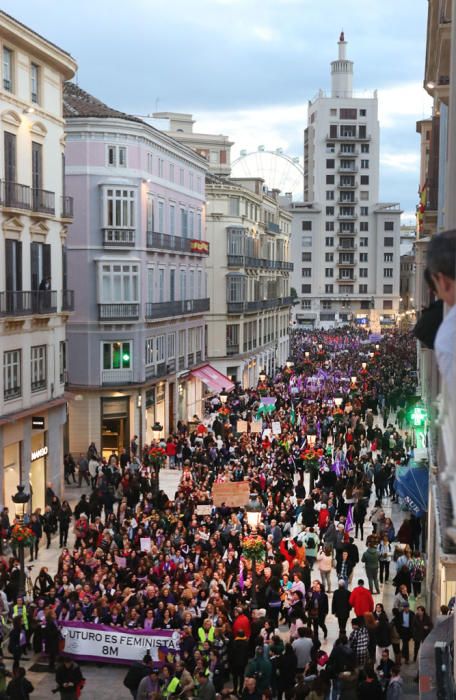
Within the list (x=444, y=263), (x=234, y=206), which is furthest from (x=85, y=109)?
(x=444, y=263)

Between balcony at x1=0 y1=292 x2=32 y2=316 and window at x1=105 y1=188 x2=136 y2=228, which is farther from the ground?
window at x1=105 y1=188 x2=136 y2=228

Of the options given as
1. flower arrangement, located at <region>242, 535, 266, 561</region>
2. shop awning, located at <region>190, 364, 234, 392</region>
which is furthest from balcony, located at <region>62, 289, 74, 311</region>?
shop awning, located at <region>190, 364, 234, 392</region>

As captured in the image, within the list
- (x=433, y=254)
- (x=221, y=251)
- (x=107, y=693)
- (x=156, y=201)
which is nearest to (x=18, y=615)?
(x=107, y=693)

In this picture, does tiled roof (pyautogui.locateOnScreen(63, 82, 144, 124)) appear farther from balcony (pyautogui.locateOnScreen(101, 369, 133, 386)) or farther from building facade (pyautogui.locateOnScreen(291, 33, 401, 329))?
building facade (pyautogui.locateOnScreen(291, 33, 401, 329))

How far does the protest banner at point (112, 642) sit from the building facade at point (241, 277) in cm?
4520

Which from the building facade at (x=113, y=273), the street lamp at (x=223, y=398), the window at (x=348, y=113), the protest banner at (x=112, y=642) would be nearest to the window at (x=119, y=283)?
the building facade at (x=113, y=273)

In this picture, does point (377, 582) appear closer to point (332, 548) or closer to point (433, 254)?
point (332, 548)

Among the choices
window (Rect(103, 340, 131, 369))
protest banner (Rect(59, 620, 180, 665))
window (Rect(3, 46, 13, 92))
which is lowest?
protest banner (Rect(59, 620, 180, 665))

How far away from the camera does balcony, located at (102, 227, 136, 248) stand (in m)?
43.2

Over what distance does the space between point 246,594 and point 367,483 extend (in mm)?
10675

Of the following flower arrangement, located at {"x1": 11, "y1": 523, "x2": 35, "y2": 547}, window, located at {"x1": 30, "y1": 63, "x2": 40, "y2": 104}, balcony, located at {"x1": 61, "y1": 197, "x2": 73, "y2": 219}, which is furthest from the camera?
balcony, located at {"x1": 61, "y1": 197, "x2": 73, "y2": 219}

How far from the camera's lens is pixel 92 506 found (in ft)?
94.8

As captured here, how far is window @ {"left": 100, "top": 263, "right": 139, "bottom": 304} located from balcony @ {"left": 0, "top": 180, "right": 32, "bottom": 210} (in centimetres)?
1203

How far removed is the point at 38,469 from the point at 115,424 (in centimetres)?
1128
